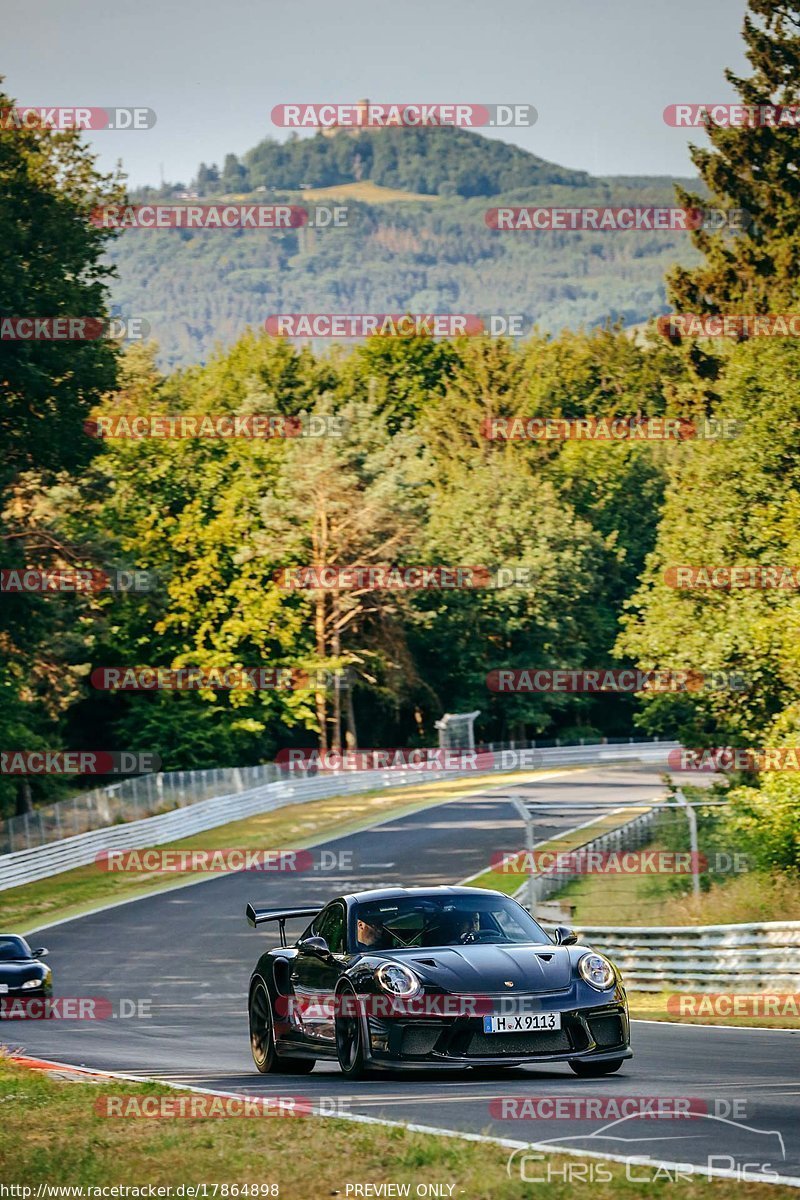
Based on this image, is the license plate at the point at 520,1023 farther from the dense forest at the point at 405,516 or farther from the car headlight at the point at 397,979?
the dense forest at the point at 405,516

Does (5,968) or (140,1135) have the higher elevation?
(140,1135)

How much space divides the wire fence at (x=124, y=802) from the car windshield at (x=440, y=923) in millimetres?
32086

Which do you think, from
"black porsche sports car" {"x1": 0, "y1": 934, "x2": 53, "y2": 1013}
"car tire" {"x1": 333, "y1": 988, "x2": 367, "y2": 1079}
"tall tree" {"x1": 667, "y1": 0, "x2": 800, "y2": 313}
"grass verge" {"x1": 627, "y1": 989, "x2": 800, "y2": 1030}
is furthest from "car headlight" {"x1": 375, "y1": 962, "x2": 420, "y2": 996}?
"tall tree" {"x1": 667, "y1": 0, "x2": 800, "y2": 313}

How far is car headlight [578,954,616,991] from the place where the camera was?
441 inches

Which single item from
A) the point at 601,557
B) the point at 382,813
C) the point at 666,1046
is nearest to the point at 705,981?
the point at 666,1046

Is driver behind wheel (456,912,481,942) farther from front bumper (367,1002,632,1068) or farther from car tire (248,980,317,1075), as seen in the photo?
car tire (248,980,317,1075)

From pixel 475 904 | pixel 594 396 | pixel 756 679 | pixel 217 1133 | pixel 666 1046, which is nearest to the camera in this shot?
pixel 217 1133

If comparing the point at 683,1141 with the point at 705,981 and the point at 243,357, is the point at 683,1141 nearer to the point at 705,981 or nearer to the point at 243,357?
the point at 705,981

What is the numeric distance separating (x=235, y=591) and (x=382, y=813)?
556 inches

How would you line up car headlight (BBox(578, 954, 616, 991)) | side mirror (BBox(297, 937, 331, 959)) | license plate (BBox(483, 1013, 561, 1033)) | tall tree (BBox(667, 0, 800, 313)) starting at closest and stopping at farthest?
1. license plate (BBox(483, 1013, 561, 1033))
2. car headlight (BBox(578, 954, 616, 991))
3. side mirror (BBox(297, 937, 331, 959))
4. tall tree (BBox(667, 0, 800, 313))

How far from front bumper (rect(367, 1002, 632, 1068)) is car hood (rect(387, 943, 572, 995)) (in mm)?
236

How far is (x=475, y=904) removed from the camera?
12461mm

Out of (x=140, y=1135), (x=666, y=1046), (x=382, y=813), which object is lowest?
(x=382, y=813)

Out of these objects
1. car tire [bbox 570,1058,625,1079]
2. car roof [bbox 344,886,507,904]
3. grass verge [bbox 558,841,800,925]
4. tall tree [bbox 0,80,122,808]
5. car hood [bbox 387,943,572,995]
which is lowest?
grass verge [bbox 558,841,800,925]
